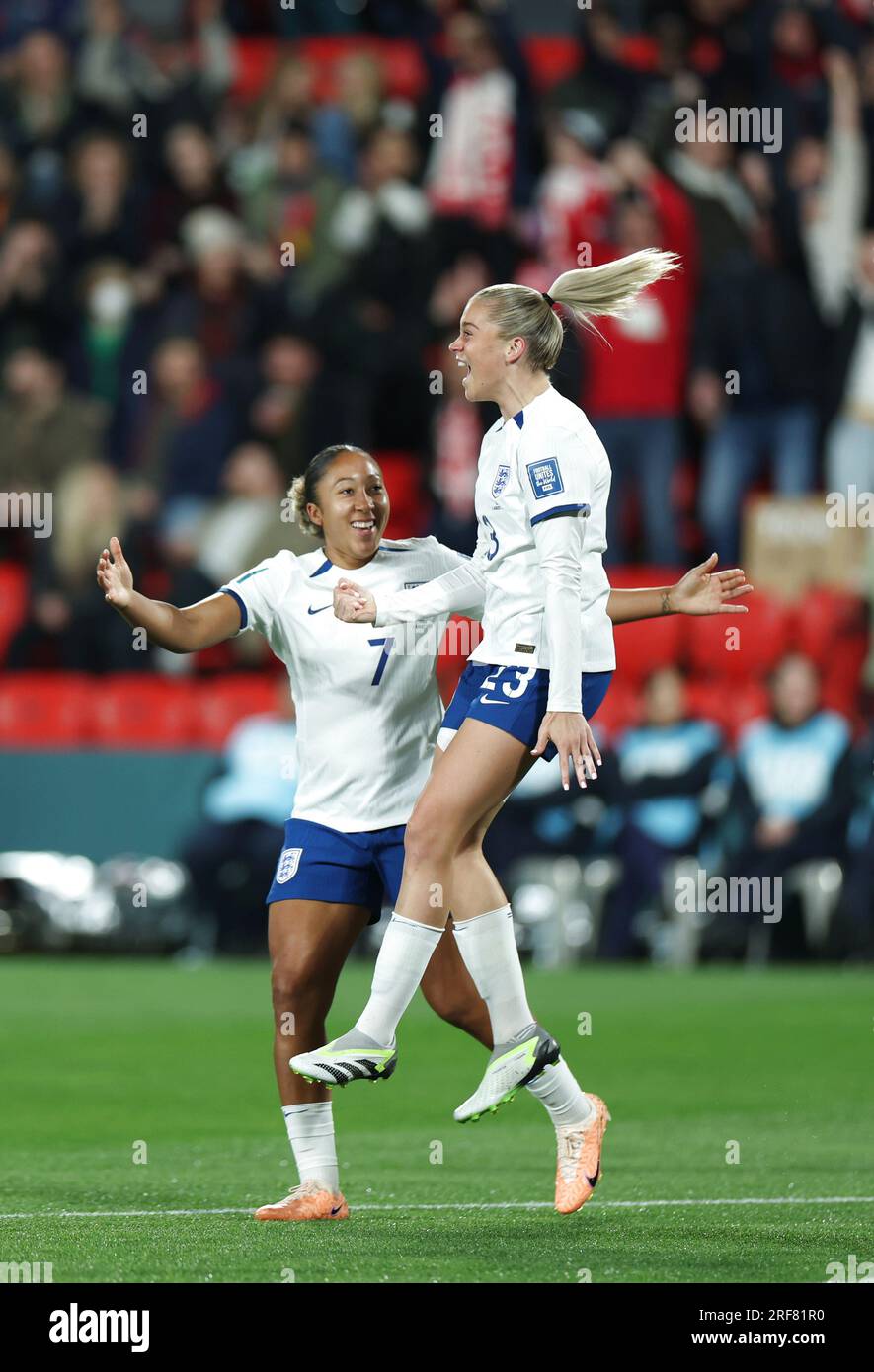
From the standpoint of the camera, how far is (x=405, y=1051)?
11.3 m

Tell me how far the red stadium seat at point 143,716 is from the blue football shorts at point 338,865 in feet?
27.8

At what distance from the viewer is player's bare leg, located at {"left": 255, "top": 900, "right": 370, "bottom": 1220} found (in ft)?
21.4

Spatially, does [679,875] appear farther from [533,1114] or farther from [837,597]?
[533,1114]

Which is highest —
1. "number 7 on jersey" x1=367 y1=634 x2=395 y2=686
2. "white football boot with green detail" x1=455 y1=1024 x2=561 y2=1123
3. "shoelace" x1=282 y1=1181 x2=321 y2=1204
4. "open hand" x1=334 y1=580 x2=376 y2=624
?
"open hand" x1=334 y1=580 x2=376 y2=624

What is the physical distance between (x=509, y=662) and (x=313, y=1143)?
1521 millimetres

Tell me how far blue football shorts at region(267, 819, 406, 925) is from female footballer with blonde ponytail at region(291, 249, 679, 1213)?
13.5 inches

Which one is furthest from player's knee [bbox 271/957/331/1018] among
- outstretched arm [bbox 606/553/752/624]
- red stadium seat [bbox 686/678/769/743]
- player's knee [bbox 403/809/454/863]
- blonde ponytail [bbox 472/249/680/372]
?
red stadium seat [bbox 686/678/769/743]

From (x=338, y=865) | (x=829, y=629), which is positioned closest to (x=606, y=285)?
(x=338, y=865)

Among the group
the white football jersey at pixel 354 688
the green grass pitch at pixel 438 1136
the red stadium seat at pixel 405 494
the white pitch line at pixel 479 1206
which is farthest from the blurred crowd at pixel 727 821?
the white football jersey at pixel 354 688

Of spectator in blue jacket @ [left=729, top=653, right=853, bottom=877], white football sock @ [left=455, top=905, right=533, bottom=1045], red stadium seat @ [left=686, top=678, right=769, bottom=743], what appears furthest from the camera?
red stadium seat @ [left=686, top=678, right=769, bottom=743]

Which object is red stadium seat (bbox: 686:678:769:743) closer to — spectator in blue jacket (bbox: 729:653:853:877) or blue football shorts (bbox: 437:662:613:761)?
spectator in blue jacket (bbox: 729:653:853:877)

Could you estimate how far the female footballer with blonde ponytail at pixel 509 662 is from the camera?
19.5 feet

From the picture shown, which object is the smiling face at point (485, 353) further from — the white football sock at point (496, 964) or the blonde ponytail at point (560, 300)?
the white football sock at point (496, 964)
